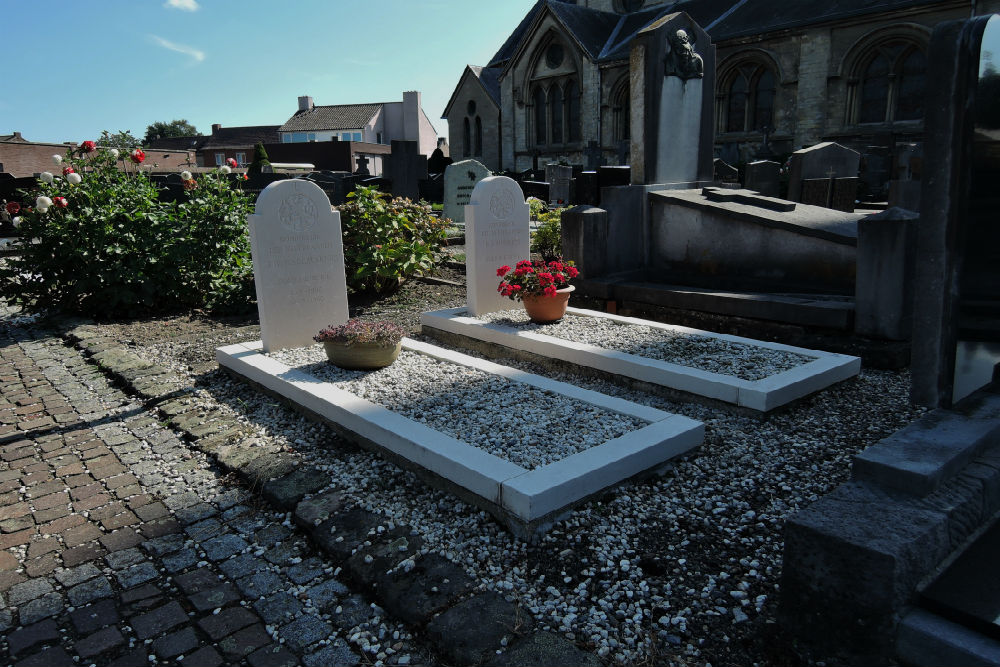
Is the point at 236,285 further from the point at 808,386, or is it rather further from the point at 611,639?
the point at 611,639

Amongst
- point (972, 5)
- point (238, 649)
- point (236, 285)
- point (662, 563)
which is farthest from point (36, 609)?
point (972, 5)

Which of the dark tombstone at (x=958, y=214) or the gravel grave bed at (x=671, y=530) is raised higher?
the dark tombstone at (x=958, y=214)

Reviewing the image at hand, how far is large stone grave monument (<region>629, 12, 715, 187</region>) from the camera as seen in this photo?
23.8 feet

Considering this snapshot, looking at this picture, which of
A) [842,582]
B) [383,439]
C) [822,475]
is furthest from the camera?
[383,439]

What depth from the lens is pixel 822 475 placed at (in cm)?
347

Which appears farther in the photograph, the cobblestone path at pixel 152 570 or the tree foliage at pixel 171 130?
the tree foliage at pixel 171 130

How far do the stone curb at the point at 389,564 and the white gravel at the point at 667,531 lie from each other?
93mm

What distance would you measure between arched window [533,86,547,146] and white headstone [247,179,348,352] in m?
27.5

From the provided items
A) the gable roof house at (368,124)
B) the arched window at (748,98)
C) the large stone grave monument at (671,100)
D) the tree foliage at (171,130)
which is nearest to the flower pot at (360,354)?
the large stone grave monument at (671,100)

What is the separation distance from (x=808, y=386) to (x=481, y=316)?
124 inches

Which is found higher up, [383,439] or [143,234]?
[143,234]

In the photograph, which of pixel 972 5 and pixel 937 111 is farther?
pixel 972 5

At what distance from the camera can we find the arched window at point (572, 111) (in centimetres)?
3006

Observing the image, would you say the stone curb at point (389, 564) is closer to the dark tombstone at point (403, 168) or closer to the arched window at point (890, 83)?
the dark tombstone at point (403, 168)
